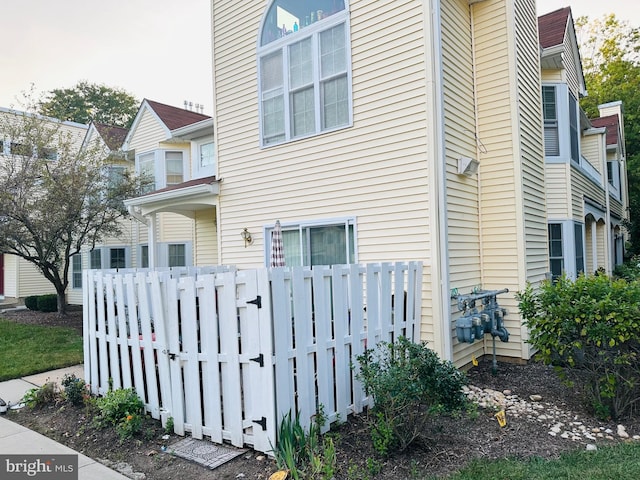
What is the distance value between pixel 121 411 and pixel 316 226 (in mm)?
3882

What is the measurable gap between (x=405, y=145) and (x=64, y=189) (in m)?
9.12

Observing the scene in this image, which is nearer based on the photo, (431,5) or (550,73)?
(431,5)

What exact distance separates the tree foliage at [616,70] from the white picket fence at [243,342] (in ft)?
71.1

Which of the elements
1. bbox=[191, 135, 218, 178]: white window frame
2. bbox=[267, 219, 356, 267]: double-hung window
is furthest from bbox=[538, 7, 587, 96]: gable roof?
bbox=[191, 135, 218, 178]: white window frame

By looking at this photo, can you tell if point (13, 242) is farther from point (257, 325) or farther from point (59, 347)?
point (257, 325)

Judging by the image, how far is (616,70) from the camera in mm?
23688

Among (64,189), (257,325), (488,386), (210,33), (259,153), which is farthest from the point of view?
(64,189)

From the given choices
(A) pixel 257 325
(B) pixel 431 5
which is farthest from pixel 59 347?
(B) pixel 431 5

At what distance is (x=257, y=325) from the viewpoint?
11.6 ft

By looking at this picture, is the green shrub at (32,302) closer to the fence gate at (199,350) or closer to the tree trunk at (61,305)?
the tree trunk at (61,305)

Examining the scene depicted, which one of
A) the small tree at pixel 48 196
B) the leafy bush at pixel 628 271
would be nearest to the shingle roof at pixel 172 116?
the small tree at pixel 48 196

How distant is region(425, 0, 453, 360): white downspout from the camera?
5645 millimetres

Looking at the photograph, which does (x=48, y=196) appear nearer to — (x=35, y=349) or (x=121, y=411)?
(x=35, y=349)

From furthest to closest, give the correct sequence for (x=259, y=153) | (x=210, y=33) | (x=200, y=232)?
(x=200, y=232), (x=210, y=33), (x=259, y=153)
